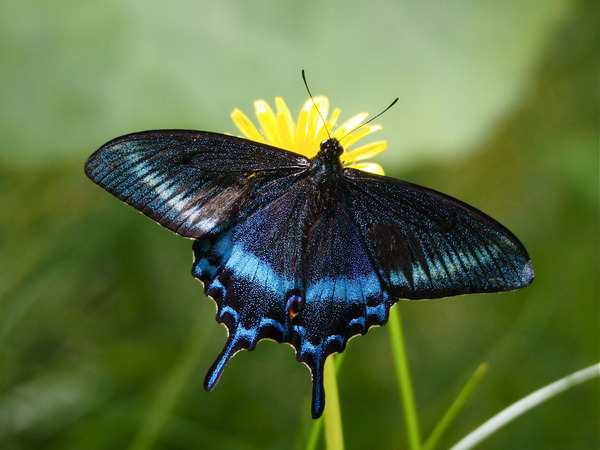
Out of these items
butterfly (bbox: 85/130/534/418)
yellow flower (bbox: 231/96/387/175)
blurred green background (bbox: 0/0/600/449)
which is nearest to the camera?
butterfly (bbox: 85/130/534/418)

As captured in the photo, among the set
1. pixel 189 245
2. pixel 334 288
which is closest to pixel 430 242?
pixel 334 288

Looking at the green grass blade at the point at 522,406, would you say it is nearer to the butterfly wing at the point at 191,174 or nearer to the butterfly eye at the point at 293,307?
the butterfly eye at the point at 293,307

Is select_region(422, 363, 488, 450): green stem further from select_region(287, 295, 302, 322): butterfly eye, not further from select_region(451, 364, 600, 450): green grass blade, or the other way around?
select_region(287, 295, 302, 322): butterfly eye

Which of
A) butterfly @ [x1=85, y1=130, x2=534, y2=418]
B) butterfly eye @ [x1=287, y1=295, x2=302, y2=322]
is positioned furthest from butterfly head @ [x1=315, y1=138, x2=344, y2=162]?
butterfly eye @ [x1=287, y1=295, x2=302, y2=322]

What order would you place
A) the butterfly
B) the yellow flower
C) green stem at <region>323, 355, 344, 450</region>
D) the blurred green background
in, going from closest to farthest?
green stem at <region>323, 355, 344, 450</region>
the butterfly
the yellow flower
the blurred green background

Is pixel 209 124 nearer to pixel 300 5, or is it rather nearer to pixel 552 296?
pixel 300 5

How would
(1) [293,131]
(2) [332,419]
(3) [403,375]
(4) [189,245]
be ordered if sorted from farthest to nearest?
(4) [189,245]
(1) [293,131]
(3) [403,375]
(2) [332,419]

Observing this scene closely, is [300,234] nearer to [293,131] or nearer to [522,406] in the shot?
[293,131]
